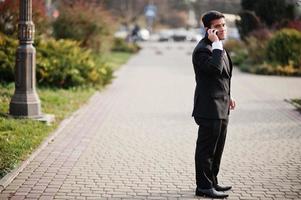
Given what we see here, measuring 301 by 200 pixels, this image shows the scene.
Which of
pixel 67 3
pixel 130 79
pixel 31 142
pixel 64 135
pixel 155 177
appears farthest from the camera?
pixel 67 3

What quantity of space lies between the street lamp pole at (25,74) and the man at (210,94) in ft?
15.7

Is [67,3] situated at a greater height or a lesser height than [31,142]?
greater

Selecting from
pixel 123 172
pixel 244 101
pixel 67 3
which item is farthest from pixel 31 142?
pixel 67 3

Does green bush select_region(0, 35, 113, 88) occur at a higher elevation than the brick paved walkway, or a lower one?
higher

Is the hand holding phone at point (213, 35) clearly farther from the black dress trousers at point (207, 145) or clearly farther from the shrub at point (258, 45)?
the shrub at point (258, 45)

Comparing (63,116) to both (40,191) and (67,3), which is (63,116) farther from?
(67,3)

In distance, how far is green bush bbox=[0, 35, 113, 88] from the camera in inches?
542

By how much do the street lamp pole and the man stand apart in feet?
15.7

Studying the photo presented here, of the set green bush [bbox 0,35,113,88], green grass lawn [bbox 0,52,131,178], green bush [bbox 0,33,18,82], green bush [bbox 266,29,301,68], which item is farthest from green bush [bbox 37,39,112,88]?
green bush [bbox 266,29,301,68]

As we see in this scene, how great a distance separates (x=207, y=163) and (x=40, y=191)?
1850 millimetres

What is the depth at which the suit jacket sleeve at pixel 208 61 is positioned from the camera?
5590 millimetres

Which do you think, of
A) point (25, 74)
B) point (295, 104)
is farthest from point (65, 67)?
point (295, 104)

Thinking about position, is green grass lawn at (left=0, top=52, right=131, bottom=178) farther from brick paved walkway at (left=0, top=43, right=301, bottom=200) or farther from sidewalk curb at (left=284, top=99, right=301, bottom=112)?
sidewalk curb at (left=284, top=99, right=301, bottom=112)

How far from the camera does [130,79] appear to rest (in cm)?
1925
